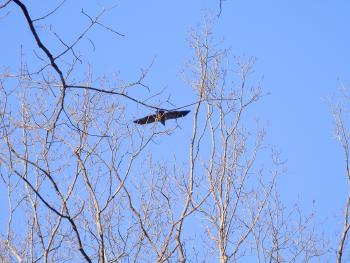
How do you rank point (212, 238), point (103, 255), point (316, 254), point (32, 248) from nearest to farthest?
point (103, 255) < point (32, 248) < point (212, 238) < point (316, 254)

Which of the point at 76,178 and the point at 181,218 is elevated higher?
the point at 76,178

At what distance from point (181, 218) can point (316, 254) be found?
432cm

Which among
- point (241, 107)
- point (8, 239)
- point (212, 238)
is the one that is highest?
Result: point (241, 107)

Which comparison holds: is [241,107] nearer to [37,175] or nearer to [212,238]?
[212,238]

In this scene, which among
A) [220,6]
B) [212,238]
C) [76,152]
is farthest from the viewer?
[212,238]

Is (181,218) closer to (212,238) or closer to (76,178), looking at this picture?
(76,178)

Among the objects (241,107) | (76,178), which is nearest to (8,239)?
(76,178)

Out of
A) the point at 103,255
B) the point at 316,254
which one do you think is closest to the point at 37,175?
the point at 103,255

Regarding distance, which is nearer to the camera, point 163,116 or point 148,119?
point 163,116

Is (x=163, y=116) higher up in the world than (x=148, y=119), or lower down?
lower down

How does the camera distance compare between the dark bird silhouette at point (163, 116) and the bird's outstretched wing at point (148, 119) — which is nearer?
the dark bird silhouette at point (163, 116)

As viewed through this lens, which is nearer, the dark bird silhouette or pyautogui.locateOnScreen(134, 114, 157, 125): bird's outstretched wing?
the dark bird silhouette

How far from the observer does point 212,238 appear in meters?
5.56

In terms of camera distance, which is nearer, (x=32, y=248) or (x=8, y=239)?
(x=32, y=248)
